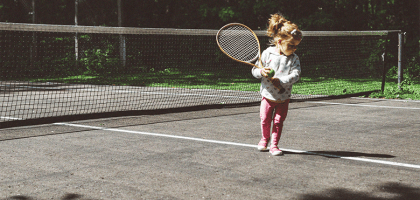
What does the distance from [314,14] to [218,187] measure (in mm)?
26121

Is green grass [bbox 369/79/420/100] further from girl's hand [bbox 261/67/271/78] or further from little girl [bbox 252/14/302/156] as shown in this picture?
girl's hand [bbox 261/67/271/78]

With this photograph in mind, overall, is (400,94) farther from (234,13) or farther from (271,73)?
(234,13)

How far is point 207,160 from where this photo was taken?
5656 millimetres

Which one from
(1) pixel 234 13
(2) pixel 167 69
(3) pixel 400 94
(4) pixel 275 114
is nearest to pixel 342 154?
(4) pixel 275 114

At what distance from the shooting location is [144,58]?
76.2 feet

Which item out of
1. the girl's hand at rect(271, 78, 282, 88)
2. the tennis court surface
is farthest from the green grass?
the girl's hand at rect(271, 78, 282, 88)

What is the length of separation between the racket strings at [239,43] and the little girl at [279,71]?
0.53m

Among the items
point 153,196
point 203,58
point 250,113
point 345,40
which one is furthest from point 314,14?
point 153,196

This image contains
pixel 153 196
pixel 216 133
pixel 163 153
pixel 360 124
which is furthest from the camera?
pixel 360 124

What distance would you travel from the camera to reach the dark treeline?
2609 centimetres

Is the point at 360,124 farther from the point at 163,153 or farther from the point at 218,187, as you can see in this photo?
the point at 218,187

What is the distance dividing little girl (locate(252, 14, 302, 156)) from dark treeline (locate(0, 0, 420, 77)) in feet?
54.8

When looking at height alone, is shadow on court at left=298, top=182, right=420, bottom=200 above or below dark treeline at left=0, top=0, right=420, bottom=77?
below

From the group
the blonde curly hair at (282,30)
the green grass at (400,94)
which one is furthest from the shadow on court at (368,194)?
the green grass at (400,94)
